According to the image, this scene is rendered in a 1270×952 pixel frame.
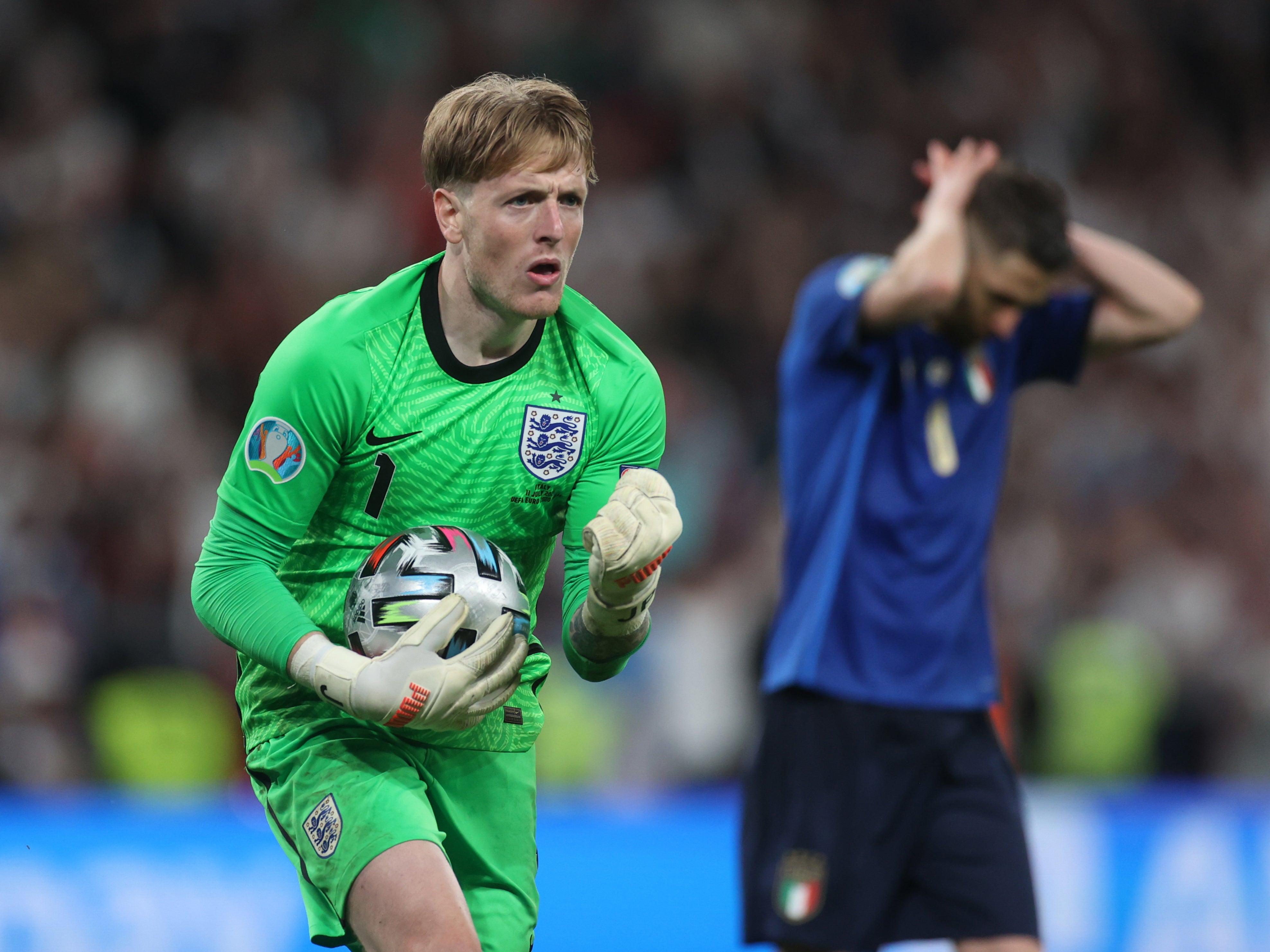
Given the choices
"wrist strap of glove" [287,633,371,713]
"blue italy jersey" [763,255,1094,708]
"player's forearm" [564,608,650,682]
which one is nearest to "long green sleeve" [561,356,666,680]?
"player's forearm" [564,608,650,682]

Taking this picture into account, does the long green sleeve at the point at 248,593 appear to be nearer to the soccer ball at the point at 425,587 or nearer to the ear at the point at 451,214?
the soccer ball at the point at 425,587

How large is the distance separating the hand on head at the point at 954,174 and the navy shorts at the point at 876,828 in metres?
1.52

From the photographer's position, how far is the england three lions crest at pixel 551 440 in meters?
3.48

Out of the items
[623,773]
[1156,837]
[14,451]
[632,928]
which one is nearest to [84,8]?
[14,451]

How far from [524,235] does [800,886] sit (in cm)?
203

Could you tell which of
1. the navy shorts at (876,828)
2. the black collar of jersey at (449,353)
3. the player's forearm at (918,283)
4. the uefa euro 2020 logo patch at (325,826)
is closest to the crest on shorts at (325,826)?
the uefa euro 2020 logo patch at (325,826)

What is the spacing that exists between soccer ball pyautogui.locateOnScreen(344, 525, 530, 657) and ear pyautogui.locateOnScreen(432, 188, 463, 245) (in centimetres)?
65

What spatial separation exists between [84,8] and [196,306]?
2.29 m

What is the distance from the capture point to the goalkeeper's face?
3.36m

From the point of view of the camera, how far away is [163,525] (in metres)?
8.49

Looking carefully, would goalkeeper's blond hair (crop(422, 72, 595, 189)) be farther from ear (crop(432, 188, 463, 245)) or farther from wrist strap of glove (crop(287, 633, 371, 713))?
wrist strap of glove (crop(287, 633, 371, 713))

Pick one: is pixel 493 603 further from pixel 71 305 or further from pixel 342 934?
pixel 71 305

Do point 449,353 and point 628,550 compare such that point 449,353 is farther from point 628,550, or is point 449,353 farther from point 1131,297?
point 1131,297

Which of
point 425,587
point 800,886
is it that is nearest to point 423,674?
point 425,587
